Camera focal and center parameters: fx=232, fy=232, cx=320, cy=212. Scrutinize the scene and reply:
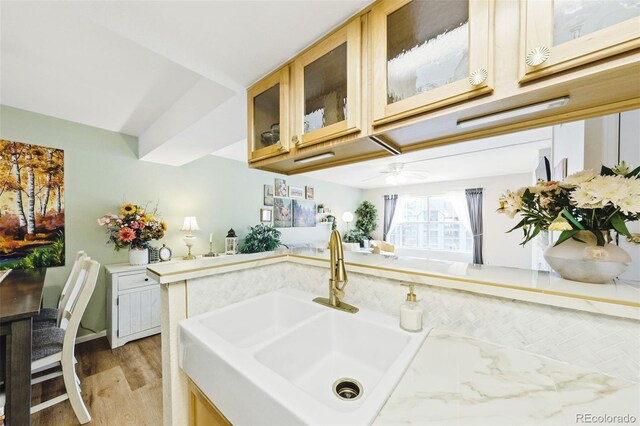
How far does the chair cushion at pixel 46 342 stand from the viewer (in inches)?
57.1

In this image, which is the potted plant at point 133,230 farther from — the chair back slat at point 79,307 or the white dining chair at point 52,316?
the chair back slat at point 79,307

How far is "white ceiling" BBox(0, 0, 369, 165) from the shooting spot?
3.18ft

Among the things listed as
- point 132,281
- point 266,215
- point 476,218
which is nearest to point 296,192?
point 266,215

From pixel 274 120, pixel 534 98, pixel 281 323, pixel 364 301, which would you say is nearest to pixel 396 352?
pixel 364 301

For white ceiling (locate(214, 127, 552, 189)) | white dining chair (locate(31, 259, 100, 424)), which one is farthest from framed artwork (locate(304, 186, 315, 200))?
white dining chair (locate(31, 259, 100, 424))

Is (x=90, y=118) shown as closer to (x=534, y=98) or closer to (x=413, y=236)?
(x=534, y=98)

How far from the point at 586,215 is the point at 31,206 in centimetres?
395

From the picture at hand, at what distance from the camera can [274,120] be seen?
129cm

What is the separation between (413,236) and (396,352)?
581 cm

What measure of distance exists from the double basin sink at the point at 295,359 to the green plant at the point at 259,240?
2519 mm

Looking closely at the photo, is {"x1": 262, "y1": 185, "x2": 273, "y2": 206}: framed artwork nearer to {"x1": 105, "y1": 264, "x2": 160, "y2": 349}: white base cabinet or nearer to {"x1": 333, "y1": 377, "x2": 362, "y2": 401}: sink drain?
{"x1": 105, "y1": 264, "x2": 160, "y2": 349}: white base cabinet

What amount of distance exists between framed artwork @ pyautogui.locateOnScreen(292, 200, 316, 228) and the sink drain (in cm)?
404

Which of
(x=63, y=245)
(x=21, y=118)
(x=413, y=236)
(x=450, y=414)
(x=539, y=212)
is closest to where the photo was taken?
(x=450, y=414)

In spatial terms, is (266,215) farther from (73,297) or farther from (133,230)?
(73,297)
